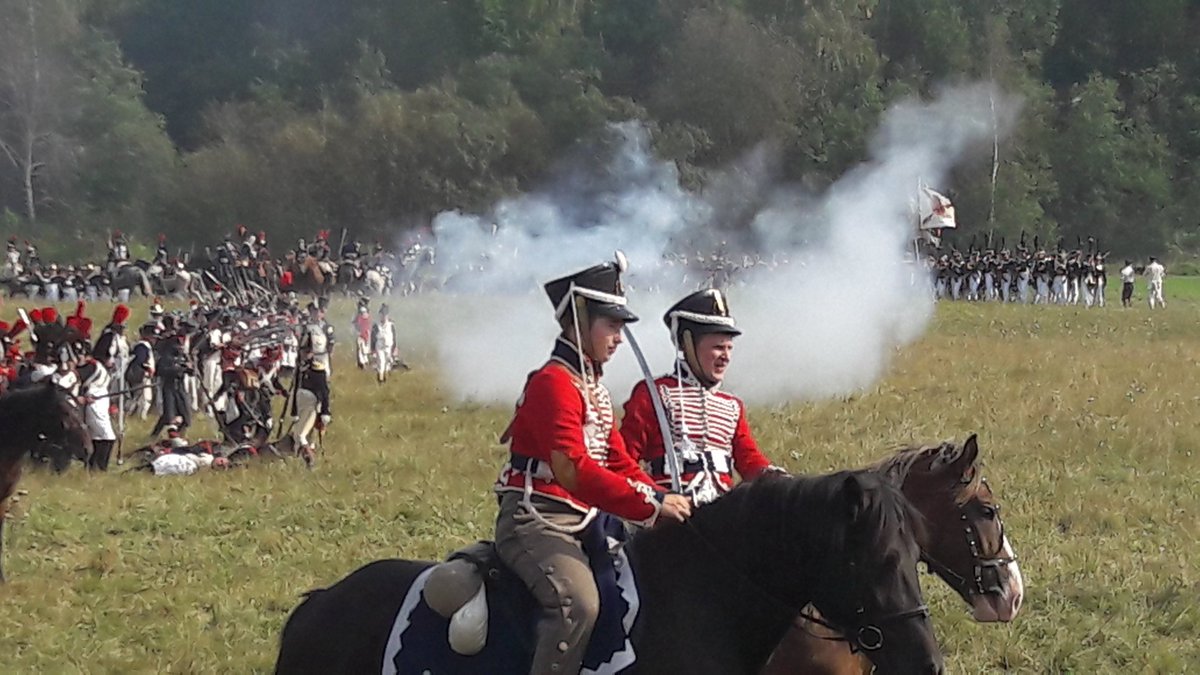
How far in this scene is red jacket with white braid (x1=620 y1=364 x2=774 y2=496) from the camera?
304 inches

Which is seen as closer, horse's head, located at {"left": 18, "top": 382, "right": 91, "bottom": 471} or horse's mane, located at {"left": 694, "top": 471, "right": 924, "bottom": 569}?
horse's mane, located at {"left": 694, "top": 471, "right": 924, "bottom": 569}

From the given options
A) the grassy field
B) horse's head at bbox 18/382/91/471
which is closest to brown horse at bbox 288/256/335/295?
the grassy field

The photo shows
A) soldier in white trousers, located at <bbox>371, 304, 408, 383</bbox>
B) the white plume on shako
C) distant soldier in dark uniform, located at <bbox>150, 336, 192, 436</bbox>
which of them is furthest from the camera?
soldier in white trousers, located at <bbox>371, 304, 408, 383</bbox>

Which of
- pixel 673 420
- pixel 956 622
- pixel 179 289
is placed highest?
pixel 673 420

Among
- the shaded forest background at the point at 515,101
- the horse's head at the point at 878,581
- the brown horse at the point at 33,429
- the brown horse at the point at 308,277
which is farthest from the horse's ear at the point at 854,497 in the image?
the shaded forest background at the point at 515,101

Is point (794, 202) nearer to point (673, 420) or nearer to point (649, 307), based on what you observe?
point (649, 307)

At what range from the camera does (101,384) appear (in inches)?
768

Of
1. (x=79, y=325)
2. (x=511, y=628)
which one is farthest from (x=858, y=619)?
(x=79, y=325)

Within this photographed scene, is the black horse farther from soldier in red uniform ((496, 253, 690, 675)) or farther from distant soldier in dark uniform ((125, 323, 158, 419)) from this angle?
distant soldier in dark uniform ((125, 323, 158, 419))

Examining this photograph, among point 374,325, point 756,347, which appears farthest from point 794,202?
point 756,347

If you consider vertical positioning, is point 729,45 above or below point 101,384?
above

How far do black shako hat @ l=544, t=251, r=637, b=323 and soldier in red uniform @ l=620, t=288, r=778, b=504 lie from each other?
6.01 feet

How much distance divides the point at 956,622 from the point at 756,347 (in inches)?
536

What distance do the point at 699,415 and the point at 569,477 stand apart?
7.05ft
